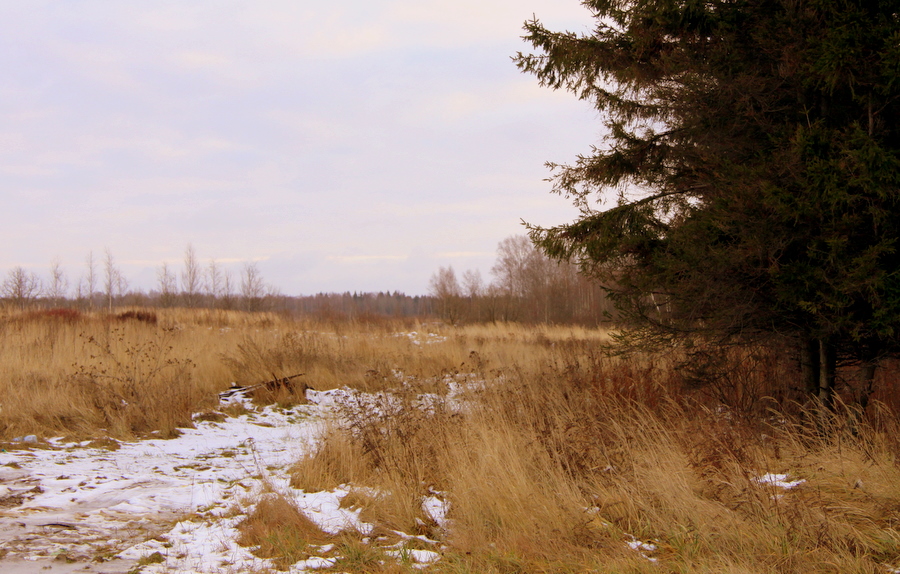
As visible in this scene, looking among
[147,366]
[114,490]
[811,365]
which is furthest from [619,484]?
[147,366]

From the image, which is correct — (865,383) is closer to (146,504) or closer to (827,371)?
(827,371)

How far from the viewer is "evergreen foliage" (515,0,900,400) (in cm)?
462

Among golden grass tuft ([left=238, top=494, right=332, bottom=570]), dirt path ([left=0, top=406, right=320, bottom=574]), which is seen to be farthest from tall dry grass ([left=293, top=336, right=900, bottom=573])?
dirt path ([left=0, top=406, right=320, bottom=574])

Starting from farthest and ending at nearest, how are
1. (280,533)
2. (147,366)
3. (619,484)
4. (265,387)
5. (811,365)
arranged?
(265,387), (147,366), (811,365), (619,484), (280,533)

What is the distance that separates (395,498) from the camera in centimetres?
425

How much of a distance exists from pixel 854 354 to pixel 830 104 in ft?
7.93

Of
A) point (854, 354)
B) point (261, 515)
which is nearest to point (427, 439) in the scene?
point (261, 515)

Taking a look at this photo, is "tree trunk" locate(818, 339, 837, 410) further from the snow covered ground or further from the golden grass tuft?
the golden grass tuft

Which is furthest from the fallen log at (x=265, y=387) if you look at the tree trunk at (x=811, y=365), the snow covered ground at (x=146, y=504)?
the tree trunk at (x=811, y=365)

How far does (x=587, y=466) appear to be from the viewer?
14.7 feet

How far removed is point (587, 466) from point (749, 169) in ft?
9.71

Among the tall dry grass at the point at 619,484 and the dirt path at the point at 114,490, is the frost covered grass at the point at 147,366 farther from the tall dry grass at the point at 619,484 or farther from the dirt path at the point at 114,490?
the tall dry grass at the point at 619,484

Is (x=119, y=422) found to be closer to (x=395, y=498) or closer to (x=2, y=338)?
(x=395, y=498)

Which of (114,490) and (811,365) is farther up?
(811,365)
